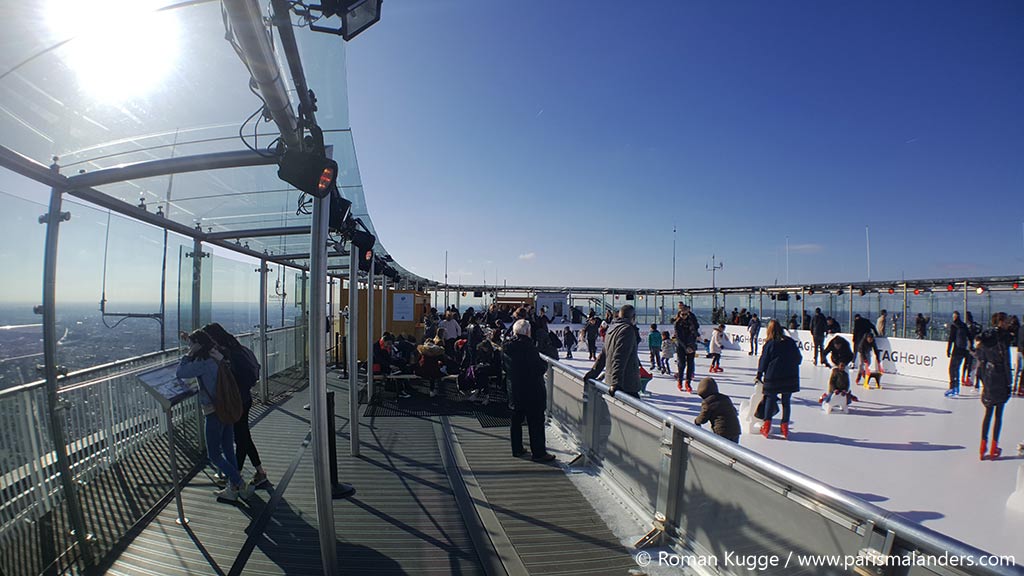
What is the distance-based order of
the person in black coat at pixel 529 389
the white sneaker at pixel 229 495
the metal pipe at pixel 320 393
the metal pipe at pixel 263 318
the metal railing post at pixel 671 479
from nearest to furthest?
the metal pipe at pixel 320 393
the metal railing post at pixel 671 479
the white sneaker at pixel 229 495
the person in black coat at pixel 529 389
the metal pipe at pixel 263 318

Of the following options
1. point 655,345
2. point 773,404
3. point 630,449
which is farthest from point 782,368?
point 655,345

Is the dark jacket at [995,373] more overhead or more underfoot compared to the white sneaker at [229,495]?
more overhead

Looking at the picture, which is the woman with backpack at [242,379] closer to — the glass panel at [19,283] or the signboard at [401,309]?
the glass panel at [19,283]

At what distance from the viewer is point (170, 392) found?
366 cm

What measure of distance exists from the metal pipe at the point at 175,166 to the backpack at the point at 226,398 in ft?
5.61

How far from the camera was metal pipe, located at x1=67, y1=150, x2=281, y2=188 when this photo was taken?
2.79 metres

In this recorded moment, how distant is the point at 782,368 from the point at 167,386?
26.6 feet

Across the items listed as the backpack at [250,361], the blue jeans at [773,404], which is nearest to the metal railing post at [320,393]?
the backpack at [250,361]

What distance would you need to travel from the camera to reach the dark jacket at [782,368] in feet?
23.1

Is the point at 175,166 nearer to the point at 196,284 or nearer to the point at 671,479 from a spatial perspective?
the point at 196,284

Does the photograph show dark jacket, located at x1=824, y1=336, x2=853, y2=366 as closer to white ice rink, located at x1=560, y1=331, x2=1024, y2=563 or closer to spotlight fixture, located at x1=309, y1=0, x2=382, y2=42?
white ice rink, located at x1=560, y1=331, x2=1024, y2=563

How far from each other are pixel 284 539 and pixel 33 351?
2.47 meters

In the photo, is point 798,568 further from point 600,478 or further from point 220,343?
point 220,343

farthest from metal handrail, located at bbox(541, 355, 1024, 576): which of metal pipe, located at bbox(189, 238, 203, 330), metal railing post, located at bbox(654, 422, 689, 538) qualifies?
metal pipe, located at bbox(189, 238, 203, 330)
